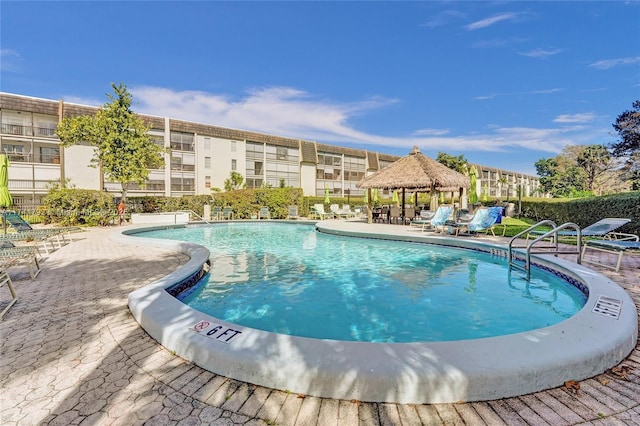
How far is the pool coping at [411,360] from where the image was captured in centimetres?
219

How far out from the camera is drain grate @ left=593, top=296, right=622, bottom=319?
10.8ft

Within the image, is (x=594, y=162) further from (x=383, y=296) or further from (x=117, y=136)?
(x=117, y=136)

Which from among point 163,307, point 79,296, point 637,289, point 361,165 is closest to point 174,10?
point 79,296

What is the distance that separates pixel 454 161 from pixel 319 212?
105 ft

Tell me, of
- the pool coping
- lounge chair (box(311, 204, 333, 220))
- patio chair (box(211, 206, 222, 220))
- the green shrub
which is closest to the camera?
the pool coping

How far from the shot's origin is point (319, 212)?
23.0 m

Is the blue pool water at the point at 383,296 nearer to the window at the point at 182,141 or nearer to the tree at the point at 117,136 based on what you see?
the tree at the point at 117,136

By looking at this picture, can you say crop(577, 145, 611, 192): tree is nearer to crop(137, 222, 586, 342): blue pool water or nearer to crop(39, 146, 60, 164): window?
crop(137, 222, 586, 342): blue pool water

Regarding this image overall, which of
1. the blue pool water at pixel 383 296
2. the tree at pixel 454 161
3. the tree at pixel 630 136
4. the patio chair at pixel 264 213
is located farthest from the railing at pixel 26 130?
the tree at pixel 454 161

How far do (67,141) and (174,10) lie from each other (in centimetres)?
1351

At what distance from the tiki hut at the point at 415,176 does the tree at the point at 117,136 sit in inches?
596

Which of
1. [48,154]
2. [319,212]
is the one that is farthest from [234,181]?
[319,212]

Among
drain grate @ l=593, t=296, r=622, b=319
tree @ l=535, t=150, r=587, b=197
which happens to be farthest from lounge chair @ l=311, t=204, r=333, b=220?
tree @ l=535, t=150, r=587, b=197

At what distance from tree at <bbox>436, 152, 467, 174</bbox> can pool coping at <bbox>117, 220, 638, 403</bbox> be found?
4753 cm
